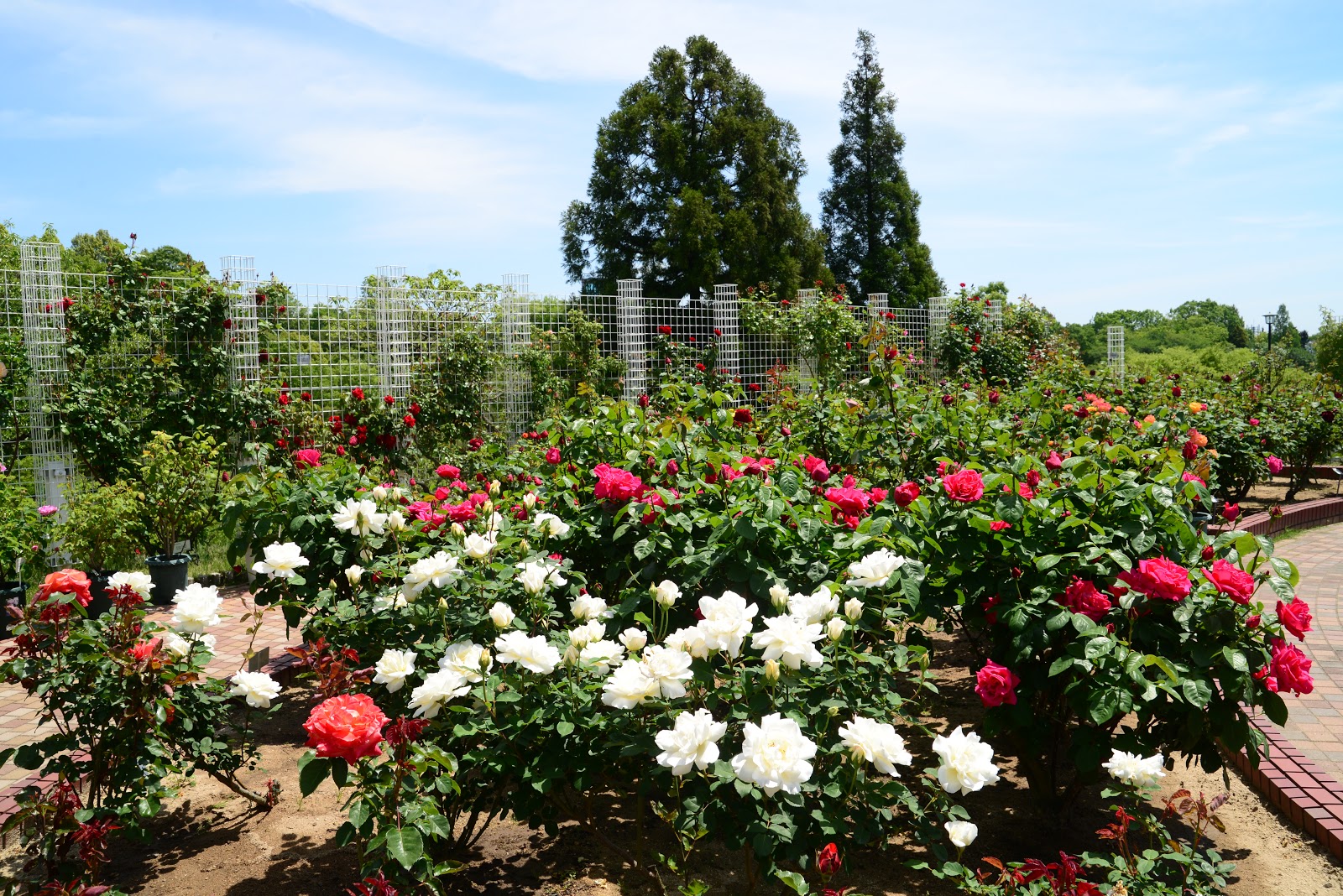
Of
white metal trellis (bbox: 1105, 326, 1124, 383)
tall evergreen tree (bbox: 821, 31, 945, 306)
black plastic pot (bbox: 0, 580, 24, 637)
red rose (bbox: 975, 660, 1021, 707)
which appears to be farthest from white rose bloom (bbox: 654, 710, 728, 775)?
tall evergreen tree (bbox: 821, 31, 945, 306)

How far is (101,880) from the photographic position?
2686 mm

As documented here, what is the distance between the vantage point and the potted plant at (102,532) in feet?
20.8

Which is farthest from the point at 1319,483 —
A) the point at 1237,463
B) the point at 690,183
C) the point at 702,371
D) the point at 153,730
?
the point at 690,183

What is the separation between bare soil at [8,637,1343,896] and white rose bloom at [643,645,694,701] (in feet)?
3.11

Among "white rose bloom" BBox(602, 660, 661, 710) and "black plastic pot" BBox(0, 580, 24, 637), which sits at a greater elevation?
"white rose bloom" BBox(602, 660, 661, 710)

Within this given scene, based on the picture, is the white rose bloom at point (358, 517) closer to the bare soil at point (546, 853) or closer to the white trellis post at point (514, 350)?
the bare soil at point (546, 853)

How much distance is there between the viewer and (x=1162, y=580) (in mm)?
2346

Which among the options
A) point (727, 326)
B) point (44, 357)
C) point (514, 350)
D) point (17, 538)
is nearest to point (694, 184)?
point (727, 326)

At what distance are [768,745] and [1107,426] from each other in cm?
406

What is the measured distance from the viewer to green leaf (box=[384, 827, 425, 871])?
6.19 feet

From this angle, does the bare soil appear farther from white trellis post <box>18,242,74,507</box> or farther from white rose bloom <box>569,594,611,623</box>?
white trellis post <box>18,242,74,507</box>

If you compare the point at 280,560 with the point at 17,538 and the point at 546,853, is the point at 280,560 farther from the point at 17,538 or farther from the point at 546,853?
the point at 17,538

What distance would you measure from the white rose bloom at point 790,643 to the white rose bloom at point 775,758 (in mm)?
215

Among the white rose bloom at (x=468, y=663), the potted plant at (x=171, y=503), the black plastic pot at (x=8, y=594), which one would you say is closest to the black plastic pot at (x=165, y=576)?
the potted plant at (x=171, y=503)
